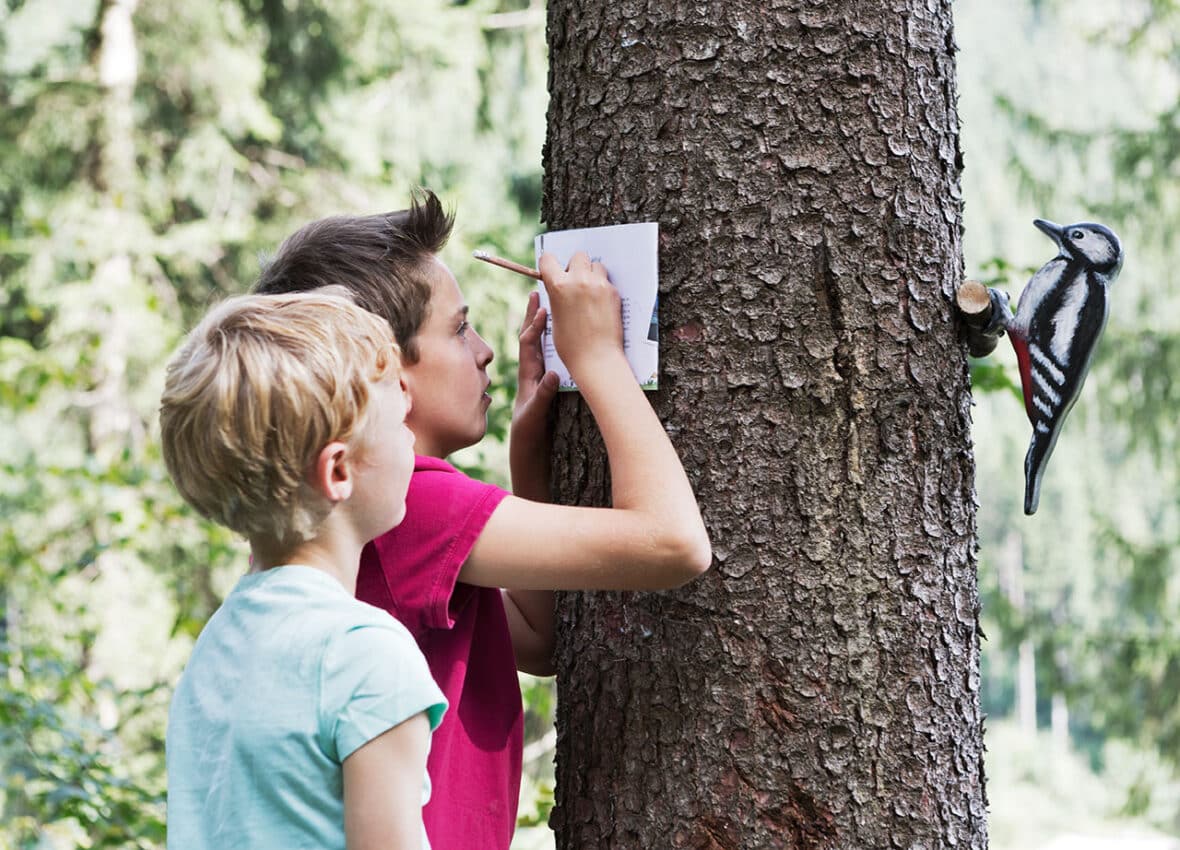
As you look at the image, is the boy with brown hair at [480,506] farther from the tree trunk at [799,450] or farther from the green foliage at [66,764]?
the green foliage at [66,764]

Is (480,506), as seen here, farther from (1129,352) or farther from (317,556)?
(1129,352)

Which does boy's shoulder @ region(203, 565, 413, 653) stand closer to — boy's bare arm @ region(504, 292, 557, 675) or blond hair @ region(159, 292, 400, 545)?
blond hair @ region(159, 292, 400, 545)

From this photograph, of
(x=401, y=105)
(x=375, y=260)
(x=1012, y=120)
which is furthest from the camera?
(x=1012, y=120)

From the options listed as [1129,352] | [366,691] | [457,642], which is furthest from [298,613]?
[1129,352]

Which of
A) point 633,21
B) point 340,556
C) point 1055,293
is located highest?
point 633,21

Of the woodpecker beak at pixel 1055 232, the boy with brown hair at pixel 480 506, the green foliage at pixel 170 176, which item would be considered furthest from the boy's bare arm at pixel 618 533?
the green foliage at pixel 170 176

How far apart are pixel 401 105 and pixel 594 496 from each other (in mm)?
6216

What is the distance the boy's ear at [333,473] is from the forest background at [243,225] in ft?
8.41

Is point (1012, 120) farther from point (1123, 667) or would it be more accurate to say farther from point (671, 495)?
point (671, 495)

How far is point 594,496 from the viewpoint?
1.56 meters

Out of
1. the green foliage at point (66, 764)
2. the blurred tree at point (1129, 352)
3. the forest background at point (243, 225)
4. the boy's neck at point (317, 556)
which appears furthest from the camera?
the blurred tree at point (1129, 352)

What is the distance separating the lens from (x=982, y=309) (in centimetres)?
151

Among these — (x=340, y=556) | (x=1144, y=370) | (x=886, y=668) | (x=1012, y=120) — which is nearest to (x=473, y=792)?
(x=340, y=556)

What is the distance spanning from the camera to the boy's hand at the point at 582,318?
1475mm
